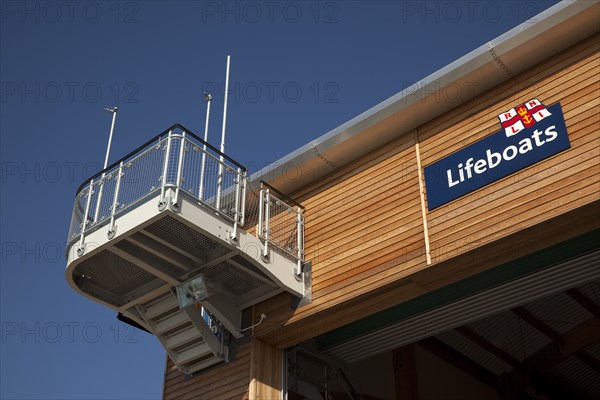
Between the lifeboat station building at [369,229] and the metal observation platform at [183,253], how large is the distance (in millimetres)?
33

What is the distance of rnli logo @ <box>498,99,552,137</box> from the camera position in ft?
37.1

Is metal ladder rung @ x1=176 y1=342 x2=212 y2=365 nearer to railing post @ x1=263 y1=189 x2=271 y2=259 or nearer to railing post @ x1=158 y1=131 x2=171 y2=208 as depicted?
railing post @ x1=263 y1=189 x2=271 y2=259

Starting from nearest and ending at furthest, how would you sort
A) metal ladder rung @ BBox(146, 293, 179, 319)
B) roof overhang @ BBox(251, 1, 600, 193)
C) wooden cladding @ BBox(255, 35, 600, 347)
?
wooden cladding @ BBox(255, 35, 600, 347), roof overhang @ BBox(251, 1, 600, 193), metal ladder rung @ BBox(146, 293, 179, 319)

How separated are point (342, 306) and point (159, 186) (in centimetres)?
348

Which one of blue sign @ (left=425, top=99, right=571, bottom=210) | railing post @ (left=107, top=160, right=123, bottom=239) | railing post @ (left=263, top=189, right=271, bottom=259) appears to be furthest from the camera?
railing post @ (left=263, top=189, right=271, bottom=259)

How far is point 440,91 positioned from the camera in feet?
41.2

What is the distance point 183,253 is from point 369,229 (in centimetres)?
301

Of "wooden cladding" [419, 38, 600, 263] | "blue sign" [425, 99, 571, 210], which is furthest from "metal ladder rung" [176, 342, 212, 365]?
"blue sign" [425, 99, 571, 210]

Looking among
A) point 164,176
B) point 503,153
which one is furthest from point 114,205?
point 503,153

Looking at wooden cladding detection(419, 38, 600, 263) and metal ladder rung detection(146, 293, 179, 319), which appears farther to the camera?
metal ladder rung detection(146, 293, 179, 319)

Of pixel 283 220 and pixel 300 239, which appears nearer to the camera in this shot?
pixel 300 239

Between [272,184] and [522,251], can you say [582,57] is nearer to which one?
[522,251]

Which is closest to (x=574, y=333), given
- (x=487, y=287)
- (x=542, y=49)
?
(x=487, y=287)

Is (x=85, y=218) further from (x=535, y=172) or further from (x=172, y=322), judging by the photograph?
(x=535, y=172)
